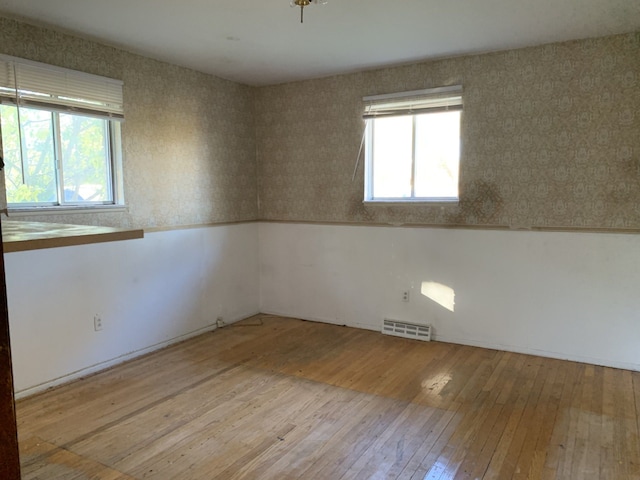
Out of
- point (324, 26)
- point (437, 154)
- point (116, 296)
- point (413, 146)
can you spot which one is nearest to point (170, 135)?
point (116, 296)

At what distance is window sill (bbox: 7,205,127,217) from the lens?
2909 mm

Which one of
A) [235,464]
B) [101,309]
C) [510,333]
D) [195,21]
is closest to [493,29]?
[195,21]

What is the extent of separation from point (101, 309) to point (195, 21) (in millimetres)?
2210

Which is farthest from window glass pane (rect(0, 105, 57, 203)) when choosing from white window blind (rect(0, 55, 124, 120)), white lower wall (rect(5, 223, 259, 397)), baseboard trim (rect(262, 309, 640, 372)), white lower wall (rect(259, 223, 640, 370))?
baseboard trim (rect(262, 309, 640, 372))

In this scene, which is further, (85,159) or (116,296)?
(116,296)

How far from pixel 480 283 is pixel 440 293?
0.37 metres

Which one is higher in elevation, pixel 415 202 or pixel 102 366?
pixel 415 202

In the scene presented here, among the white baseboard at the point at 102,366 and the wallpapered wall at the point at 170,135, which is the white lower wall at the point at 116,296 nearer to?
the white baseboard at the point at 102,366

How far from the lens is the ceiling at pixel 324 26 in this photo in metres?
2.72

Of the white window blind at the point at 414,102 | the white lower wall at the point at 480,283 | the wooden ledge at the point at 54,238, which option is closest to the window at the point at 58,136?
the wooden ledge at the point at 54,238

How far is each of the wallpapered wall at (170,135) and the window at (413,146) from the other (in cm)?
140

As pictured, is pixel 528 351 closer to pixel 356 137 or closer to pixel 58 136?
pixel 356 137

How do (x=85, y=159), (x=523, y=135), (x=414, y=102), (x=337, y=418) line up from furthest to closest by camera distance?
(x=414, y=102) → (x=523, y=135) → (x=85, y=159) → (x=337, y=418)

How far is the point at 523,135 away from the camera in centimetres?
360
